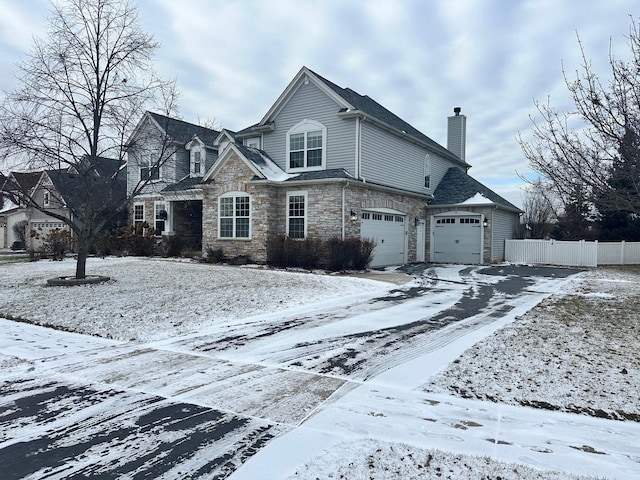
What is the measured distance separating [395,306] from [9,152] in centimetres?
1072

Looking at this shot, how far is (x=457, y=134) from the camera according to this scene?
1101 inches

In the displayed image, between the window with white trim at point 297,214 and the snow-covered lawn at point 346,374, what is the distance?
6.80 metres

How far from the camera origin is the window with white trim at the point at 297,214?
17.0 metres

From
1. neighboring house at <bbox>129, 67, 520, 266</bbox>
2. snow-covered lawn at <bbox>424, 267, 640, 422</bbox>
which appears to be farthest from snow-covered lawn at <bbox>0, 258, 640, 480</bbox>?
neighboring house at <bbox>129, 67, 520, 266</bbox>

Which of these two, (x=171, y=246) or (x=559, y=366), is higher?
(x=171, y=246)

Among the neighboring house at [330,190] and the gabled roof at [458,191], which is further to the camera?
the gabled roof at [458,191]

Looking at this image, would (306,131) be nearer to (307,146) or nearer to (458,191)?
(307,146)

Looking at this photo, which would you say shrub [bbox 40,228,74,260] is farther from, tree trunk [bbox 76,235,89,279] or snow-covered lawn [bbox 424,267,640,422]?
snow-covered lawn [bbox 424,267,640,422]

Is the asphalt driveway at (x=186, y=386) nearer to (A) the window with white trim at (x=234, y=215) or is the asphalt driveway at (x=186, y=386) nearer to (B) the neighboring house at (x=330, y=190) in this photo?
(B) the neighboring house at (x=330, y=190)

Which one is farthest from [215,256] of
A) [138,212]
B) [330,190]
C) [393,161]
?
[393,161]

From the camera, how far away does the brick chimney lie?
1096 inches

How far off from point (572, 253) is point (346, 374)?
2007cm

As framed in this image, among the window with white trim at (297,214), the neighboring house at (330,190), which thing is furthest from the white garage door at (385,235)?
the window with white trim at (297,214)

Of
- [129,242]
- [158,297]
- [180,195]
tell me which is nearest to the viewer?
[158,297]
